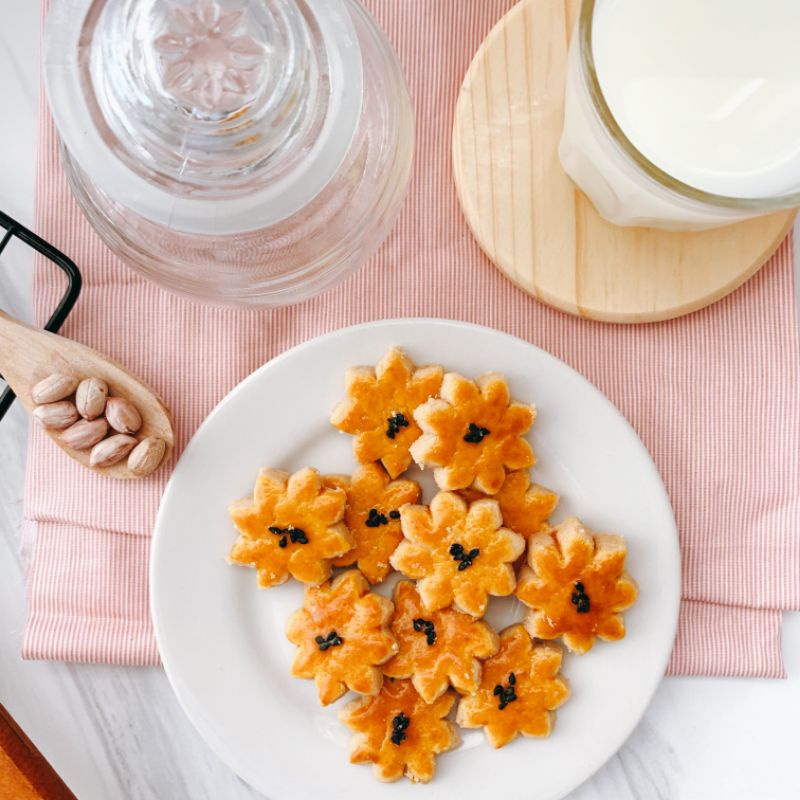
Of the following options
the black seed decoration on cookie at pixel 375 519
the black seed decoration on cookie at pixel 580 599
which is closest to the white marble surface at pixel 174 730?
the black seed decoration on cookie at pixel 580 599

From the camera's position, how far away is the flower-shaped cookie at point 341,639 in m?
0.85

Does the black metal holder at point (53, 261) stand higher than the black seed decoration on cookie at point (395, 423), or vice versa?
the black metal holder at point (53, 261)

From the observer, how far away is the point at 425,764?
862 millimetres

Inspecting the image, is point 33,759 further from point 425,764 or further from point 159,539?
point 425,764

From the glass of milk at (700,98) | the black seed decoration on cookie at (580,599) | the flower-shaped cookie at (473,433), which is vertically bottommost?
the black seed decoration on cookie at (580,599)

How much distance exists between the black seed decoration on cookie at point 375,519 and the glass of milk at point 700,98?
373 mm

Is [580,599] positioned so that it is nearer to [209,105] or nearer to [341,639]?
[341,639]

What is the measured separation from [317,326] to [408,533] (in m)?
0.22

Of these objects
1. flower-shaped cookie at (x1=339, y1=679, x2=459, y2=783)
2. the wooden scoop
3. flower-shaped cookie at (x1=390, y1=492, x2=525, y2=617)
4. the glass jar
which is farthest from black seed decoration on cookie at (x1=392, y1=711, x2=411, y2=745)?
the glass jar

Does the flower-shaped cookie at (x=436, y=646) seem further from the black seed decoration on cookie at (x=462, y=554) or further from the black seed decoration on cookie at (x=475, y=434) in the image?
the black seed decoration on cookie at (x=475, y=434)

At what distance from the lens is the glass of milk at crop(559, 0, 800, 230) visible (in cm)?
67

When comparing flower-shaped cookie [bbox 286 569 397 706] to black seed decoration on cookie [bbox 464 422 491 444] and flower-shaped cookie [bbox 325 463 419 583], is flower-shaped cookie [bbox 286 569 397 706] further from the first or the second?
black seed decoration on cookie [bbox 464 422 491 444]

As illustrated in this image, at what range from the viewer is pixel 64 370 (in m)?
0.86

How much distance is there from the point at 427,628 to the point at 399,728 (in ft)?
0.31
